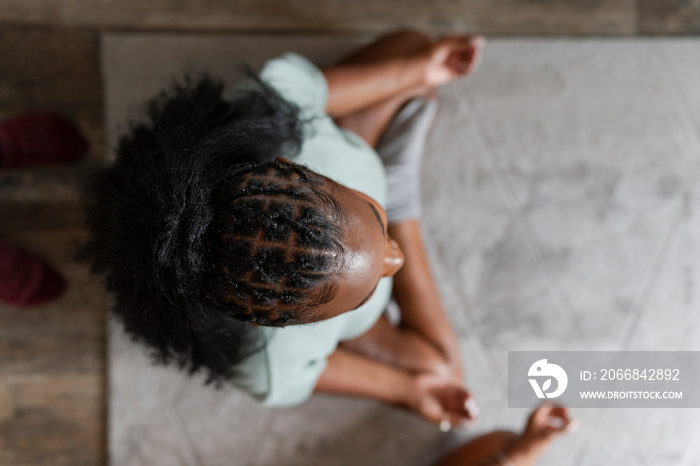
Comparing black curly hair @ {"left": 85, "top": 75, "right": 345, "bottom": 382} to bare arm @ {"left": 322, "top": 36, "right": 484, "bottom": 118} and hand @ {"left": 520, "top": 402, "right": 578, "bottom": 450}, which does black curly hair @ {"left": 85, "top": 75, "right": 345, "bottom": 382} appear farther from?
hand @ {"left": 520, "top": 402, "right": 578, "bottom": 450}

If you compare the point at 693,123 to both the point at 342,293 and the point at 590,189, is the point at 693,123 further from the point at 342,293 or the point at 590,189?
the point at 342,293

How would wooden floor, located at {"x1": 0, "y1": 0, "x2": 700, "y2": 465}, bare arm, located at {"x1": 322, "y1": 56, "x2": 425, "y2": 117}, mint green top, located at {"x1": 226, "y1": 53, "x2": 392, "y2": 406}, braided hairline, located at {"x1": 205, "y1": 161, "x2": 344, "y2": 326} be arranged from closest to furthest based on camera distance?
braided hairline, located at {"x1": 205, "y1": 161, "x2": 344, "y2": 326}, mint green top, located at {"x1": 226, "y1": 53, "x2": 392, "y2": 406}, bare arm, located at {"x1": 322, "y1": 56, "x2": 425, "y2": 117}, wooden floor, located at {"x1": 0, "y1": 0, "x2": 700, "y2": 465}

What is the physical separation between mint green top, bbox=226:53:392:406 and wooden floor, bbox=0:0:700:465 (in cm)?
35

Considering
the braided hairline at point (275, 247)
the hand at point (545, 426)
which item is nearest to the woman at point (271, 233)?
the braided hairline at point (275, 247)

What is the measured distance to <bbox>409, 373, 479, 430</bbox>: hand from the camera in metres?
0.79

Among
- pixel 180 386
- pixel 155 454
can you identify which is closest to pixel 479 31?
pixel 180 386

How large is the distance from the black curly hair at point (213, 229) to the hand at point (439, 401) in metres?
0.40

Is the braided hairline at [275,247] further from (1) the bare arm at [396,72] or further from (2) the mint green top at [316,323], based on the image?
(1) the bare arm at [396,72]

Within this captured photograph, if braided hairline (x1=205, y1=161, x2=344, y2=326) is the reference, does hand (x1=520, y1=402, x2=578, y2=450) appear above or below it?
below

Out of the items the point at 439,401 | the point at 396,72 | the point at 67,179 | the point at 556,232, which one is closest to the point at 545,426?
the point at 439,401

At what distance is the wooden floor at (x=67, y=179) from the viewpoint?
0.88m

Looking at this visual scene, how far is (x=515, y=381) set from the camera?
0.91 meters

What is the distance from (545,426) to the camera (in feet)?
2.58

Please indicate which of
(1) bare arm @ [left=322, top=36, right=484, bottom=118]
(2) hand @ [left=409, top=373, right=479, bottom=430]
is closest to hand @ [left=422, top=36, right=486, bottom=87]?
(1) bare arm @ [left=322, top=36, right=484, bottom=118]
